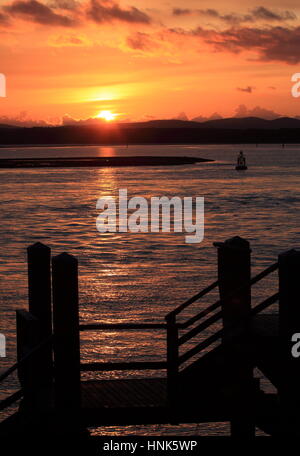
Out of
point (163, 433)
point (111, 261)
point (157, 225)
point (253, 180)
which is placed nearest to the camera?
point (163, 433)

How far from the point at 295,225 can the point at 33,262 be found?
5029 cm

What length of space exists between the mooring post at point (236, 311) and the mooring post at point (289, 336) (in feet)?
2.21

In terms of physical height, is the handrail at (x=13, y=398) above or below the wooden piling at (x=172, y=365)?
below

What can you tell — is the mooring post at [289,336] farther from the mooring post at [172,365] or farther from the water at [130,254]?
the water at [130,254]

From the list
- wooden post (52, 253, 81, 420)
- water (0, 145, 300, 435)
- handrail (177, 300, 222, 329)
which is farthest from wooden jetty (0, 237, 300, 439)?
water (0, 145, 300, 435)

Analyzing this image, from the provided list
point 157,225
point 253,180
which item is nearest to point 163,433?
point 157,225

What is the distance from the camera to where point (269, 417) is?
9680mm

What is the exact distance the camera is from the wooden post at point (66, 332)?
9.16m

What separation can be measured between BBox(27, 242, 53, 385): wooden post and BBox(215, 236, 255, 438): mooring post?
8.02 ft

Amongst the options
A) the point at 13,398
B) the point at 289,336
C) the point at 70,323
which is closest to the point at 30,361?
the point at 13,398

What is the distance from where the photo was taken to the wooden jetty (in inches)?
356

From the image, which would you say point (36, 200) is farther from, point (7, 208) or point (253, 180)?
point (253, 180)

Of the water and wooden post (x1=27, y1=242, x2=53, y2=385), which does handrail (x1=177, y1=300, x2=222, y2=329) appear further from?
the water

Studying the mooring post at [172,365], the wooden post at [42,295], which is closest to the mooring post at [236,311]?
the mooring post at [172,365]
